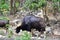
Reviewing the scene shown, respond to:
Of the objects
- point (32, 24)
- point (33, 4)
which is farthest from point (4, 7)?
point (32, 24)

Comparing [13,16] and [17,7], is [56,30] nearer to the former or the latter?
[13,16]

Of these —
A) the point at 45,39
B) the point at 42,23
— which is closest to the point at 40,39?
the point at 45,39

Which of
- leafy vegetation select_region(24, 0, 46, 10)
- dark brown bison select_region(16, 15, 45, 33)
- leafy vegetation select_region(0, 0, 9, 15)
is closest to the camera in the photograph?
dark brown bison select_region(16, 15, 45, 33)

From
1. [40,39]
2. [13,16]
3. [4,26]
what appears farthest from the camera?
[13,16]

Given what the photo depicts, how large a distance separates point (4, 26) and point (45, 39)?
6.92ft

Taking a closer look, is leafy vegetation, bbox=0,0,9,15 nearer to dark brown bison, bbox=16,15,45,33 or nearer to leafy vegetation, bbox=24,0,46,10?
leafy vegetation, bbox=24,0,46,10

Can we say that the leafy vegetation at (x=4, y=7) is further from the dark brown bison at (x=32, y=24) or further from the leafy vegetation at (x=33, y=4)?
the dark brown bison at (x=32, y=24)

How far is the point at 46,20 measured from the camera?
7.49m

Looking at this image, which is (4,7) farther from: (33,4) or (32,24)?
(32,24)

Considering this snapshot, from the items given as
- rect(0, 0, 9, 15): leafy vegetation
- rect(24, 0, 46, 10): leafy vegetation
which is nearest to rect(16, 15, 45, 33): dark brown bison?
rect(24, 0, 46, 10): leafy vegetation

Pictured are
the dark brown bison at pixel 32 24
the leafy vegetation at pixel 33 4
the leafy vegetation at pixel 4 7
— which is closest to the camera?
the dark brown bison at pixel 32 24

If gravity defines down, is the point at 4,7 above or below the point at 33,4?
below

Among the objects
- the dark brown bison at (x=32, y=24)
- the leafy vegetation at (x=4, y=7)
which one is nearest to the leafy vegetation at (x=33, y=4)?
the leafy vegetation at (x=4, y=7)

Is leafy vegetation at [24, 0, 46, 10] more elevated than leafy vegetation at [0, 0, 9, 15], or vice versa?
leafy vegetation at [24, 0, 46, 10]
